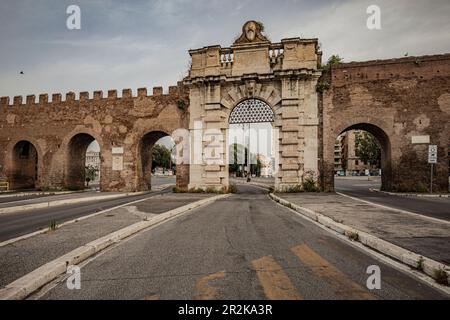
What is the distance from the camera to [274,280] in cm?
360

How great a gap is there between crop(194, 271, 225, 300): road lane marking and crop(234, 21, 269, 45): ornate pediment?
Result: 17622 millimetres

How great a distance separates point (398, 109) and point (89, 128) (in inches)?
835

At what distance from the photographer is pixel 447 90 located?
1670cm

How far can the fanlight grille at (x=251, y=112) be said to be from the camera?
18891 millimetres

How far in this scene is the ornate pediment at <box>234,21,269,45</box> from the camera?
61.7ft

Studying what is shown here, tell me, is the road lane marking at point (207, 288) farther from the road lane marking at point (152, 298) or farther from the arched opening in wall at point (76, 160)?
the arched opening in wall at point (76, 160)

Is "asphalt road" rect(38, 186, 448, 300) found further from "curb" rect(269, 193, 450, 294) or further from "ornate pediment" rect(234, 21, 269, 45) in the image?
"ornate pediment" rect(234, 21, 269, 45)

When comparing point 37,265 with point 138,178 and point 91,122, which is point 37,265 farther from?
point 91,122

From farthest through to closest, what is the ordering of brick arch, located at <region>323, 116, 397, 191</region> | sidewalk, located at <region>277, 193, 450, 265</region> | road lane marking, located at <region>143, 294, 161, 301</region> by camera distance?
brick arch, located at <region>323, 116, 397, 191</region>
sidewalk, located at <region>277, 193, 450, 265</region>
road lane marking, located at <region>143, 294, 161, 301</region>

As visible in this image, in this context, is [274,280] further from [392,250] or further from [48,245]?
[48,245]

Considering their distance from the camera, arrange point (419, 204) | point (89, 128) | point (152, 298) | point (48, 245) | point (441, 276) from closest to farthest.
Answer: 1. point (152, 298)
2. point (441, 276)
3. point (48, 245)
4. point (419, 204)
5. point (89, 128)

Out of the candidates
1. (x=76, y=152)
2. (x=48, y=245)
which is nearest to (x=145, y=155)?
(x=76, y=152)

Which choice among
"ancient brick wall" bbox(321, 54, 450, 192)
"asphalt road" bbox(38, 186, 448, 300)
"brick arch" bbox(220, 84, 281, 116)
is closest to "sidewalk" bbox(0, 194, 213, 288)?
"asphalt road" bbox(38, 186, 448, 300)
